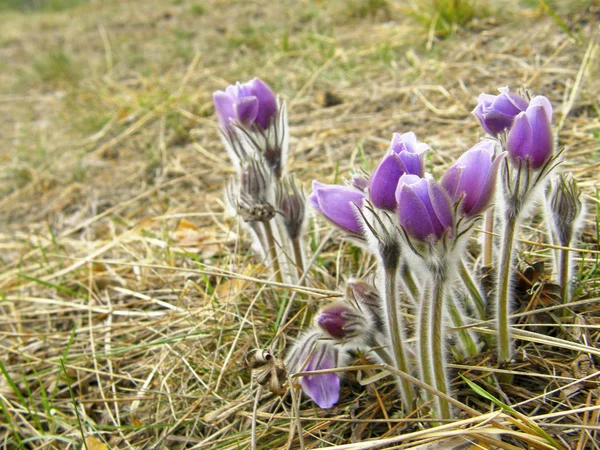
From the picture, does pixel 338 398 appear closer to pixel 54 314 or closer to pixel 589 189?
pixel 589 189

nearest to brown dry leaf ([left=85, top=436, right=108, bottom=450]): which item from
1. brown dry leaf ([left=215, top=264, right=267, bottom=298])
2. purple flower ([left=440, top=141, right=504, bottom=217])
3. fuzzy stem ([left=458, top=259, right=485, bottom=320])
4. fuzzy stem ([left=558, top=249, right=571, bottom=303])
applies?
brown dry leaf ([left=215, top=264, right=267, bottom=298])

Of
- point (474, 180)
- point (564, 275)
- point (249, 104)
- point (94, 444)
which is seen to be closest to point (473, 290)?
point (564, 275)

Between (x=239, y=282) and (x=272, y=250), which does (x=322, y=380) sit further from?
(x=239, y=282)

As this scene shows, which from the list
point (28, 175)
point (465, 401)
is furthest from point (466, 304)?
point (28, 175)

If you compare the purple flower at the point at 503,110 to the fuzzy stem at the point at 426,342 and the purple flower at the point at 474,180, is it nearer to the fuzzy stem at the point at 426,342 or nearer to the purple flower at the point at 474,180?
the purple flower at the point at 474,180

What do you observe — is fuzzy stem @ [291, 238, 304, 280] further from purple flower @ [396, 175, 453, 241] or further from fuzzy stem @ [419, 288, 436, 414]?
purple flower @ [396, 175, 453, 241]

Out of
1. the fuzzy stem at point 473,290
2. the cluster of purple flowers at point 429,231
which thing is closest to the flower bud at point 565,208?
the cluster of purple flowers at point 429,231
